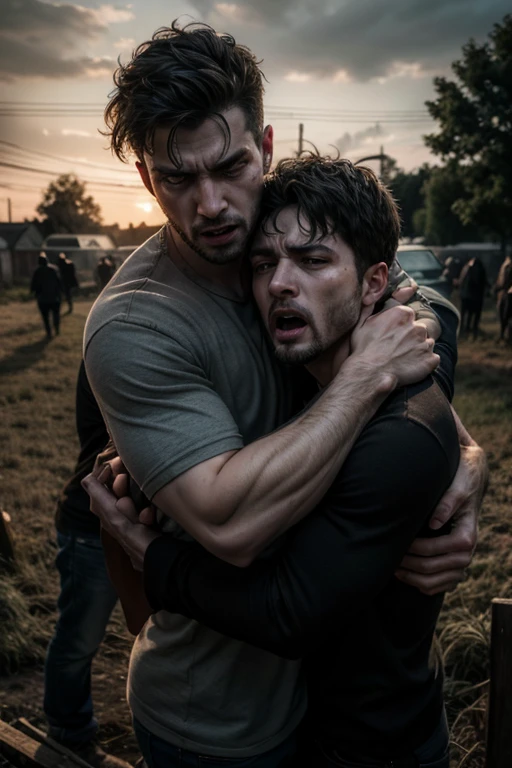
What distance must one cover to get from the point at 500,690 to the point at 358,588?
646mm

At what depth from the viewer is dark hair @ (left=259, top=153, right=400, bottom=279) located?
1804 mm

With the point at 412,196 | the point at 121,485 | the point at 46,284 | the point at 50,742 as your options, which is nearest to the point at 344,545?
the point at 121,485

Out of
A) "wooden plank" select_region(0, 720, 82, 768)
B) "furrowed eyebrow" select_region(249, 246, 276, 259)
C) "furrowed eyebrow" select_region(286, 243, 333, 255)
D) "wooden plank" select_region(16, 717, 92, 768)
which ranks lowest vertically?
"wooden plank" select_region(16, 717, 92, 768)

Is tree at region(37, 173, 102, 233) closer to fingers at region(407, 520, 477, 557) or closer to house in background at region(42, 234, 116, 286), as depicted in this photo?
house in background at region(42, 234, 116, 286)

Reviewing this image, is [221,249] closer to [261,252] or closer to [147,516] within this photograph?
[261,252]

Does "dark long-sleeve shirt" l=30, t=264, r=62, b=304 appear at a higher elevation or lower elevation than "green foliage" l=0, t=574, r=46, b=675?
higher

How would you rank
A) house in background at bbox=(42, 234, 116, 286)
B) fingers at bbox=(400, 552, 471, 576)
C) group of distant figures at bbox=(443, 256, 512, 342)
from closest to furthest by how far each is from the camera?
fingers at bbox=(400, 552, 471, 576) < group of distant figures at bbox=(443, 256, 512, 342) < house in background at bbox=(42, 234, 116, 286)

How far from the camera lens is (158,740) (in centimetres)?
189

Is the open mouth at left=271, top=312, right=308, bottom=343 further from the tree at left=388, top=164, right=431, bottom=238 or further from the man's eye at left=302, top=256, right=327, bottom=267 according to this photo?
the tree at left=388, top=164, right=431, bottom=238

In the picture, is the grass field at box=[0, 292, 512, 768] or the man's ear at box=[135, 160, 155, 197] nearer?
the man's ear at box=[135, 160, 155, 197]

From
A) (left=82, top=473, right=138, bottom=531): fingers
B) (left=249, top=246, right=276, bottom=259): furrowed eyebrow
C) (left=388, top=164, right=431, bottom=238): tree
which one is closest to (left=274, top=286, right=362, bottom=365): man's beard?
(left=249, top=246, right=276, bottom=259): furrowed eyebrow

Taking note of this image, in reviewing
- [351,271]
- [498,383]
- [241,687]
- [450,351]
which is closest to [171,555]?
[241,687]

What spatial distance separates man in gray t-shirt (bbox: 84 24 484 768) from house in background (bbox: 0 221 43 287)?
1704 inches

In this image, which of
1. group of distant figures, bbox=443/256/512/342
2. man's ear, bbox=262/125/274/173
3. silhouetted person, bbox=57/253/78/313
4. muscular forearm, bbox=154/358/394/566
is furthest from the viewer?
silhouetted person, bbox=57/253/78/313
